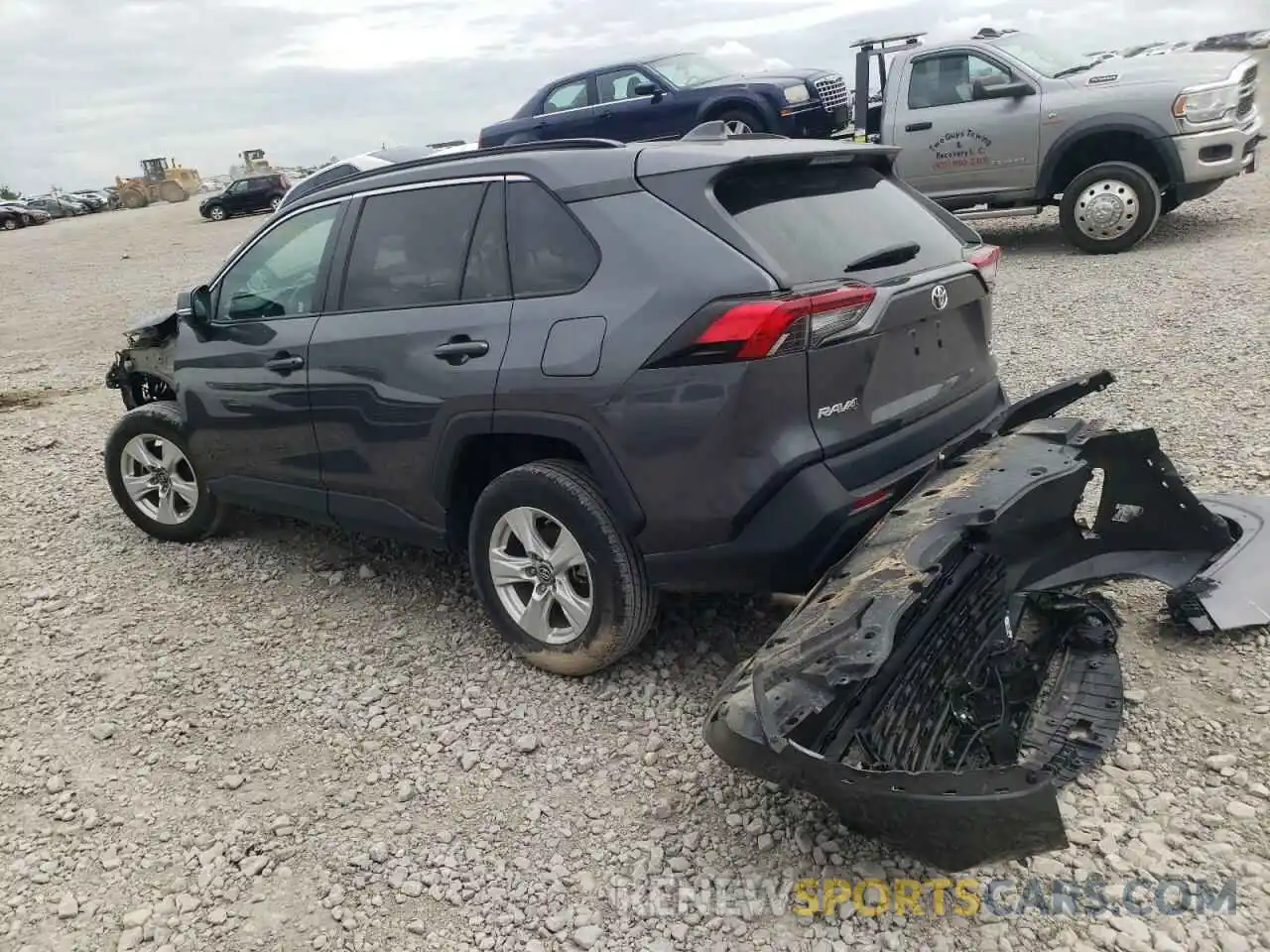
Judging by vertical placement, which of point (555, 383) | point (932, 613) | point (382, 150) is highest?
point (382, 150)

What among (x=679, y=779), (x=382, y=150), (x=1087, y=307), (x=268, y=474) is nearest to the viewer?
(x=679, y=779)

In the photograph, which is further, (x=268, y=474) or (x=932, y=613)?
(x=268, y=474)

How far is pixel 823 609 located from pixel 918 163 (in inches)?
344

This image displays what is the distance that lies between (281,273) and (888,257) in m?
2.61

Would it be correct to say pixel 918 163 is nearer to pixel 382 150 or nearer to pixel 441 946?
pixel 382 150

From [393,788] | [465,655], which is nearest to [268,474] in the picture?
[465,655]

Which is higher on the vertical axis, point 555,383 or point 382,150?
point 382,150

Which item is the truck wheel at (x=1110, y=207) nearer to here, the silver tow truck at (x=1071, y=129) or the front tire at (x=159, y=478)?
the silver tow truck at (x=1071, y=129)

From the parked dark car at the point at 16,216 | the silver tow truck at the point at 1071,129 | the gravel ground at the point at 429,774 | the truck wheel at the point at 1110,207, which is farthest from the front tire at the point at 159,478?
the parked dark car at the point at 16,216

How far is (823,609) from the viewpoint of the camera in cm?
262

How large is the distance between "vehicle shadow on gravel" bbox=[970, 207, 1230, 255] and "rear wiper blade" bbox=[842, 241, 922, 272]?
713 cm

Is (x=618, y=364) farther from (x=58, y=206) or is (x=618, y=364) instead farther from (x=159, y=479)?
(x=58, y=206)

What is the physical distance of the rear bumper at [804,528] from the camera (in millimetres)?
2936

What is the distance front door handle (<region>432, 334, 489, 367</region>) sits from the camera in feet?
11.2
